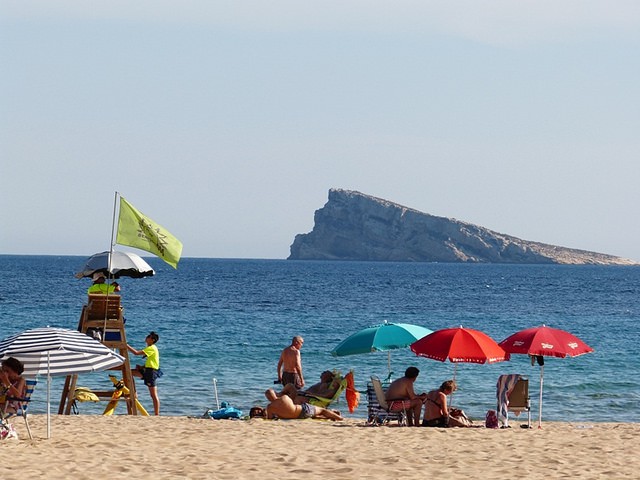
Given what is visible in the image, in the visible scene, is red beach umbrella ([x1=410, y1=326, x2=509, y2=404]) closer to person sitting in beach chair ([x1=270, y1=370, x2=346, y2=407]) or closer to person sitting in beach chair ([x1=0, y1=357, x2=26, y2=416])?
person sitting in beach chair ([x1=270, y1=370, x2=346, y2=407])

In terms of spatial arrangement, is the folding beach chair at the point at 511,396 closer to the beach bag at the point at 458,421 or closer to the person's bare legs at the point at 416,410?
the beach bag at the point at 458,421

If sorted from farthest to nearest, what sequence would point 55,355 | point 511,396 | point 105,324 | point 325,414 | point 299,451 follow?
point 105,324 < point 325,414 < point 511,396 < point 55,355 < point 299,451

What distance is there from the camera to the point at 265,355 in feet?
105

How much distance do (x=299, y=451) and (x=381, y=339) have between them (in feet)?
13.3

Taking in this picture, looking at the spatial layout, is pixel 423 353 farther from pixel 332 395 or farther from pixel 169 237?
pixel 169 237

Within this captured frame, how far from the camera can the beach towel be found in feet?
52.2

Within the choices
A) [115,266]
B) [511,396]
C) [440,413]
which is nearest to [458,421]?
[440,413]

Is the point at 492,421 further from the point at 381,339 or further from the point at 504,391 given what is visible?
the point at 381,339

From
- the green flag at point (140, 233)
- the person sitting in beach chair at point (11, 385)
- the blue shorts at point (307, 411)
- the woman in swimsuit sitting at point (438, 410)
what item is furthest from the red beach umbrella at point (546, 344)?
the person sitting in beach chair at point (11, 385)

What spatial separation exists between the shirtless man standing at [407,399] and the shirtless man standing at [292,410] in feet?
3.50

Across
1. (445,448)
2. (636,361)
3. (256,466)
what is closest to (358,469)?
(256,466)

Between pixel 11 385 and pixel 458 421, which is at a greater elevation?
pixel 11 385

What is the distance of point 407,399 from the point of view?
1555cm

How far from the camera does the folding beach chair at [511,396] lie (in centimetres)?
1592
